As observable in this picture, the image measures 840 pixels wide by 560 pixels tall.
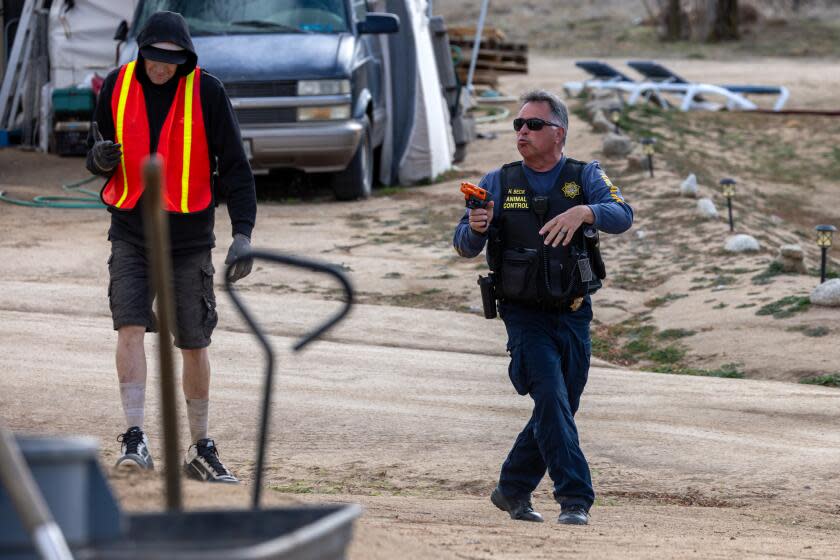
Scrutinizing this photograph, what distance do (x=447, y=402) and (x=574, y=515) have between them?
7.81ft

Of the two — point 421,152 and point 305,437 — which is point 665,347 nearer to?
point 305,437

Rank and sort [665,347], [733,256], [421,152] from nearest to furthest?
[665,347] < [733,256] < [421,152]

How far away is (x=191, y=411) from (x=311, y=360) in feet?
9.68

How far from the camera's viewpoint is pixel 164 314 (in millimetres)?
2557

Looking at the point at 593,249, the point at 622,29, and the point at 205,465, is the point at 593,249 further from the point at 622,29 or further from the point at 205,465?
the point at 622,29

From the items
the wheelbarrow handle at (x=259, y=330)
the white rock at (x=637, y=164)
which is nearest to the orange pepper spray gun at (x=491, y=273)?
the wheelbarrow handle at (x=259, y=330)

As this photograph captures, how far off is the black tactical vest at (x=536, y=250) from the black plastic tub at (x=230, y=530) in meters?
3.10

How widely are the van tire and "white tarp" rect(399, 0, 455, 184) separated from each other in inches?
41.4

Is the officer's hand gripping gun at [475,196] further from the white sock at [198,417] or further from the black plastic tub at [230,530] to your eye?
the black plastic tub at [230,530]

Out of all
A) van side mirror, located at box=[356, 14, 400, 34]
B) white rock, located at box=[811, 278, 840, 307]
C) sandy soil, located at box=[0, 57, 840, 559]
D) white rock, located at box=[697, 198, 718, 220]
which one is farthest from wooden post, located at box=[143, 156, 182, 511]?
white rock, located at box=[697, 198, 718, 220]

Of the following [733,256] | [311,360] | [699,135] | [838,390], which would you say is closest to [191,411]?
[311,360]

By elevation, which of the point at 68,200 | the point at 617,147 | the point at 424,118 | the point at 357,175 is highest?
the point at 424,118

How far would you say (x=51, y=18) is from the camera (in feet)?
58.2

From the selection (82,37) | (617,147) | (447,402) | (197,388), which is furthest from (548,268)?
(82,37)
